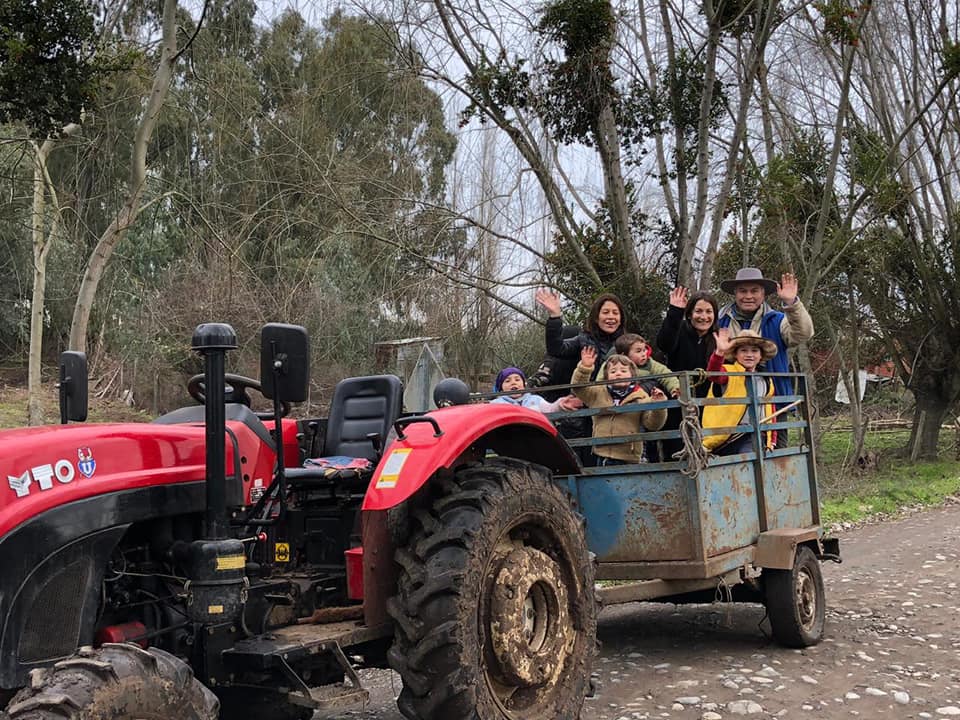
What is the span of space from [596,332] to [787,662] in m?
2.21

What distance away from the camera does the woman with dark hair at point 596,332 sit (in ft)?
20.9

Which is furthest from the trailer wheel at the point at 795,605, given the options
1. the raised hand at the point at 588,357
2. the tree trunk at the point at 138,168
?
the tree trunk at the point at 138,168

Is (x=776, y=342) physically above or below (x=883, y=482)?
above

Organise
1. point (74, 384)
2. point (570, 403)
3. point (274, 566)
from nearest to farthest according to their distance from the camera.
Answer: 1. point (74, 384)
2. point (274, 566)
3. point (570, 403)

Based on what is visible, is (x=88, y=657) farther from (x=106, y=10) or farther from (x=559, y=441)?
(x=106, y=10)

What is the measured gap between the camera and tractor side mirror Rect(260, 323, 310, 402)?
Result: 3275mm

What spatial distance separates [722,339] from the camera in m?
6.45

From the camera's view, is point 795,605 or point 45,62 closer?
point 795,605

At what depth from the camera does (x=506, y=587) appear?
3.91m

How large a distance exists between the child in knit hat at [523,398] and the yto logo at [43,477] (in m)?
3.01

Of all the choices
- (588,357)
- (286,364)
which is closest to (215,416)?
(286,364)

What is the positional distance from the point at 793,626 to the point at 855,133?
40.9ft

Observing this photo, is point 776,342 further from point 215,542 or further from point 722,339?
point 215,542

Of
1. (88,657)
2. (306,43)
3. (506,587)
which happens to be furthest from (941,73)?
(88,657)
